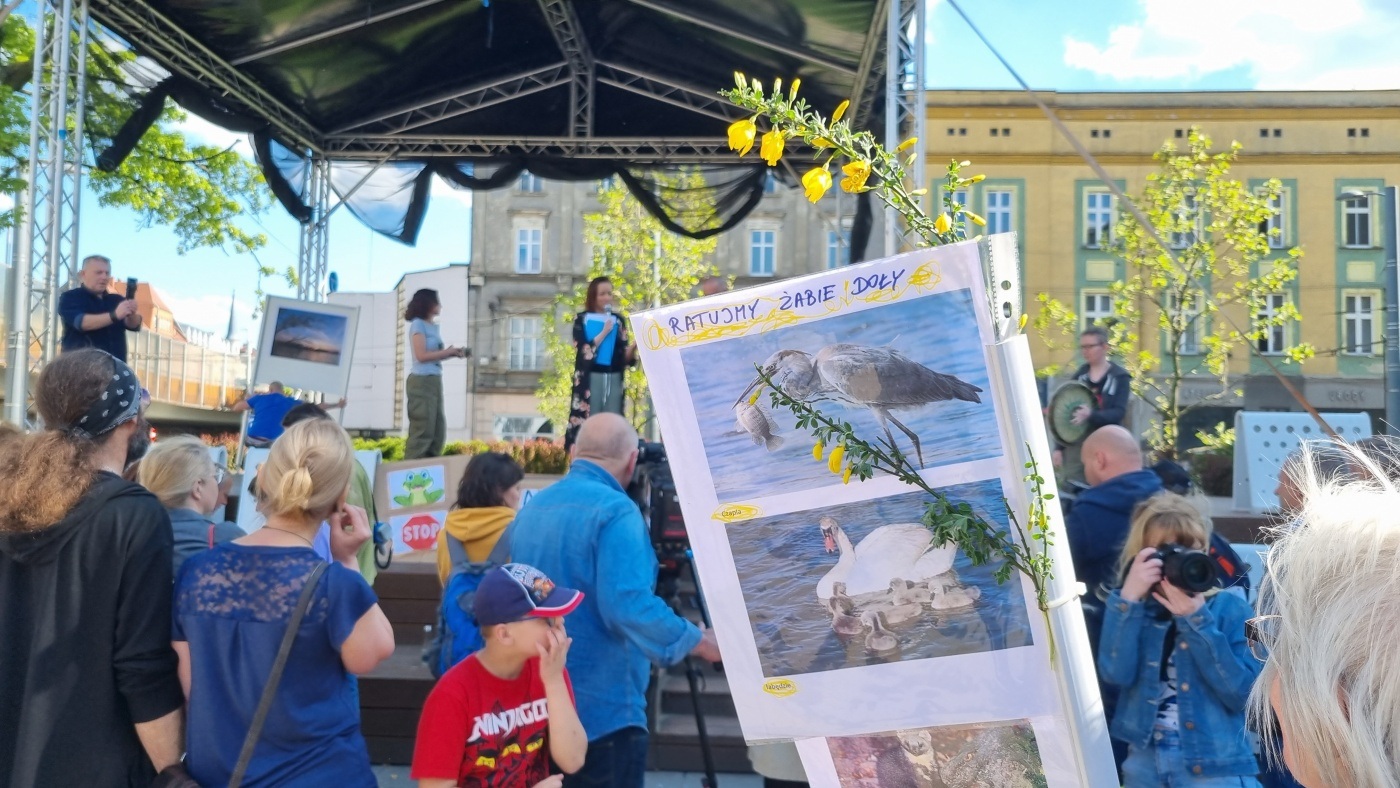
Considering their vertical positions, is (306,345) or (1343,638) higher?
(306,345)

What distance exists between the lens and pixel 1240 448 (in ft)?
24.3

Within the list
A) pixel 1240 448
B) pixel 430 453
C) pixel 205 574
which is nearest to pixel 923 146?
pixel 1240 448

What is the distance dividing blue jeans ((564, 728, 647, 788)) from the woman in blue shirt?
18.2 feet

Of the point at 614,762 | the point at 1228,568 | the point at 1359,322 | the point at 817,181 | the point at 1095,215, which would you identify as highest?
the point at 1095,215

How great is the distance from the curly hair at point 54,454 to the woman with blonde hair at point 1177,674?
238 centimetres

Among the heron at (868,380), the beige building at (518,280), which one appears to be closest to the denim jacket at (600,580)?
the heron at (868,380)

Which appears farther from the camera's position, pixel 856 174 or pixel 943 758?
pixel 943 758

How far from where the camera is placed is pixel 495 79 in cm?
1049

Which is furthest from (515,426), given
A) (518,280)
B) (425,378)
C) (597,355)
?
(597,355)

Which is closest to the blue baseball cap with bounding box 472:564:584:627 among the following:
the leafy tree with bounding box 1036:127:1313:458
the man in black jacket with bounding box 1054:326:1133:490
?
the man in black jacket with bounding box 1054:326:1133:490

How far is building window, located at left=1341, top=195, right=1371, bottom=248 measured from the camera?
28750 mm

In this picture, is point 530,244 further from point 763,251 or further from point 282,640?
point 282,640

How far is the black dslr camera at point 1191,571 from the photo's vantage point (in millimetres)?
2357

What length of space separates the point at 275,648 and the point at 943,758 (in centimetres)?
138
